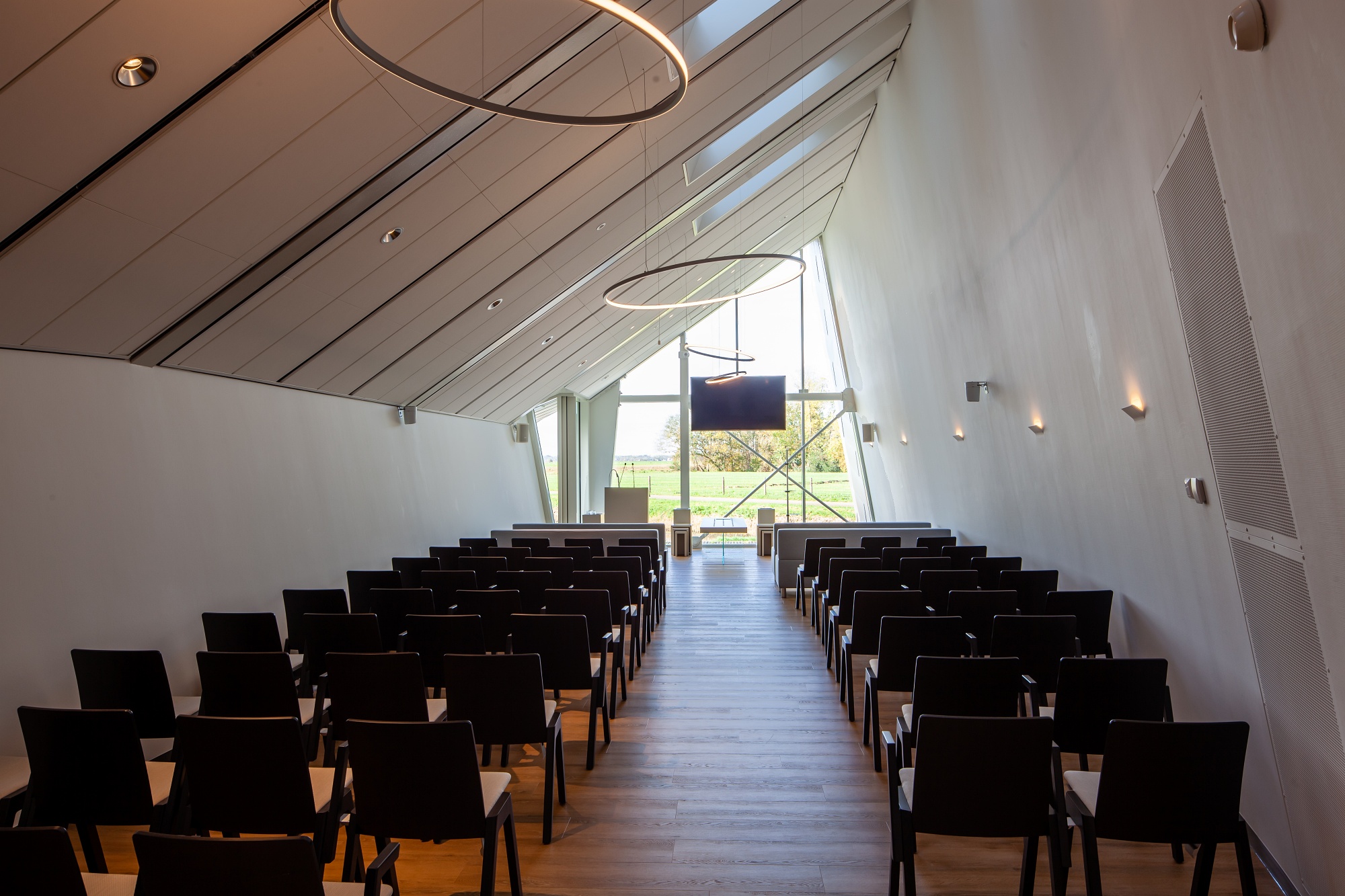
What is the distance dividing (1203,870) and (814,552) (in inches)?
250

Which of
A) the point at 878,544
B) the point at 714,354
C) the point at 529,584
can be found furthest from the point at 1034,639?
the point at 714,354

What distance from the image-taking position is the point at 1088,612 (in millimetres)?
5188

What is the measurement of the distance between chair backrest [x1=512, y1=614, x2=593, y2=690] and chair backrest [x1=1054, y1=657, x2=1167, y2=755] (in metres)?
2.55

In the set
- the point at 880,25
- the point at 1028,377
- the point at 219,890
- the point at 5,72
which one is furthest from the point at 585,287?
the point at 219,890

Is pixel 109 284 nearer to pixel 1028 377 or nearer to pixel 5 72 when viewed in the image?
pixel 5 72

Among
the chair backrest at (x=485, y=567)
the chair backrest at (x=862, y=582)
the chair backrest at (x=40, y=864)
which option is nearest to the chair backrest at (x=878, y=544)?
the chair backrest at (x=862, y=582)

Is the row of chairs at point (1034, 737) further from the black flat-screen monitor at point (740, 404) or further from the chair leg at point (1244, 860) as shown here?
the black flat-screen monitor at point (740, 404)

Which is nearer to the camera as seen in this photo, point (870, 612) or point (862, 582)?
point (870, 612)

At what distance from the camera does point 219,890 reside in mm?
1986

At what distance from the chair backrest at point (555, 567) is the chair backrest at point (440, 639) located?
2.11 metres

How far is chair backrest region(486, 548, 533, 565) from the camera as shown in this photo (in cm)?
855

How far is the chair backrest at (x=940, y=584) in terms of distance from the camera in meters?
6.16

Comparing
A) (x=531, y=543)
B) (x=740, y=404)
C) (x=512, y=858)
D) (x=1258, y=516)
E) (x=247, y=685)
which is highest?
(x=740, y=404)

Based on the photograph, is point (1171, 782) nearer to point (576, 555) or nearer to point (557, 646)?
point (557, 646)
